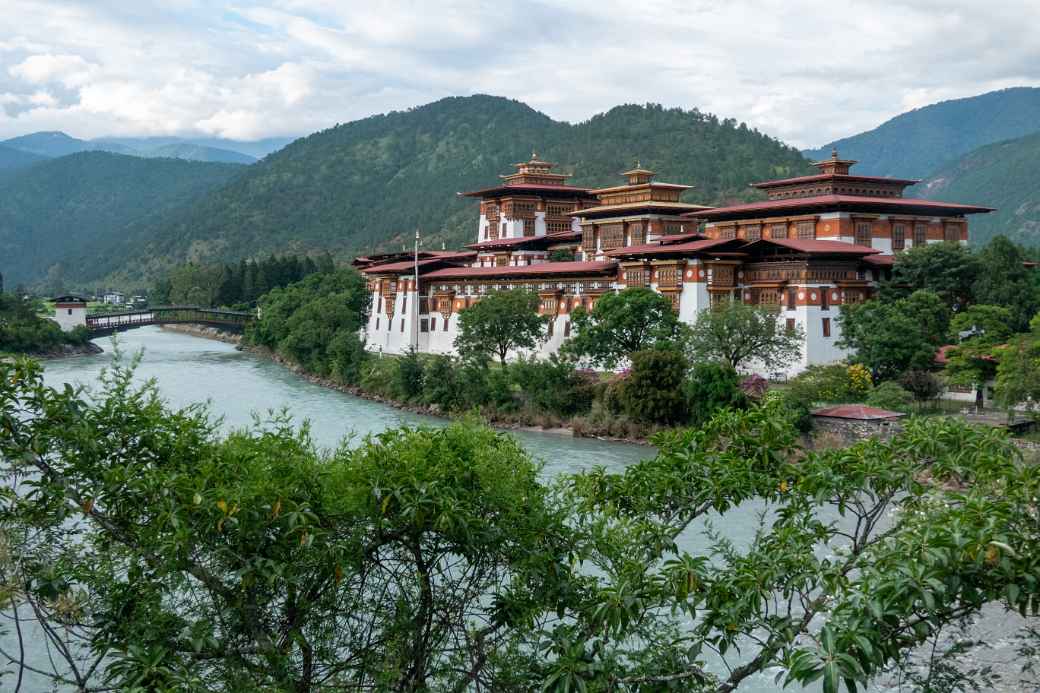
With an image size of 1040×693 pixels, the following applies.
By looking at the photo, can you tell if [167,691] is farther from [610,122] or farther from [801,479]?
[610,122]

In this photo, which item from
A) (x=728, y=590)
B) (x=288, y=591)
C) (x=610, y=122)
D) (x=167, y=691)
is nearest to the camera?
(x=167, y=691)

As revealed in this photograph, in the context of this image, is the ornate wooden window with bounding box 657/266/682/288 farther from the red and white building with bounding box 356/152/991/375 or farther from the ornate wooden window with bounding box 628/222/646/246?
the ornate wooden window with bounding box 628/222/646/246

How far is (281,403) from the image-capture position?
40062mm

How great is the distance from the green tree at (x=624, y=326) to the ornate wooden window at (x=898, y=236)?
10.4 m

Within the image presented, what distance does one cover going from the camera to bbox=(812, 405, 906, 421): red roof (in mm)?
29719

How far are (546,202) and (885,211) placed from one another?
22.0 meters

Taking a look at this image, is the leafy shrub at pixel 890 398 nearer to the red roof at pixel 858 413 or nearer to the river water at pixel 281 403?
the red roof at pixel 858 413

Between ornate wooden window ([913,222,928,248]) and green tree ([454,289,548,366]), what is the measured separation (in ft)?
49.4

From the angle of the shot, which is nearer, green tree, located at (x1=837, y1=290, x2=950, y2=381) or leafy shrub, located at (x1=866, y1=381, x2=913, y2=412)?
leafy shrub, located at (x1=866, y1=381, x2=913, y2=412)

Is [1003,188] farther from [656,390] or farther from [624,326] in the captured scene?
[656,390]

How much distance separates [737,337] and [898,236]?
1195cm

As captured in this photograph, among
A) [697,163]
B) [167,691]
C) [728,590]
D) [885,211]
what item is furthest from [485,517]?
[697,163]

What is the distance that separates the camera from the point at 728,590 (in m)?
7.80

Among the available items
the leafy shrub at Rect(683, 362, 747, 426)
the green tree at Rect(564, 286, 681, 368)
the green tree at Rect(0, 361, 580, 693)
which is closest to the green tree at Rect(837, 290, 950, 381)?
the leafy shrub at Rect(683, 362, 747, 426)
